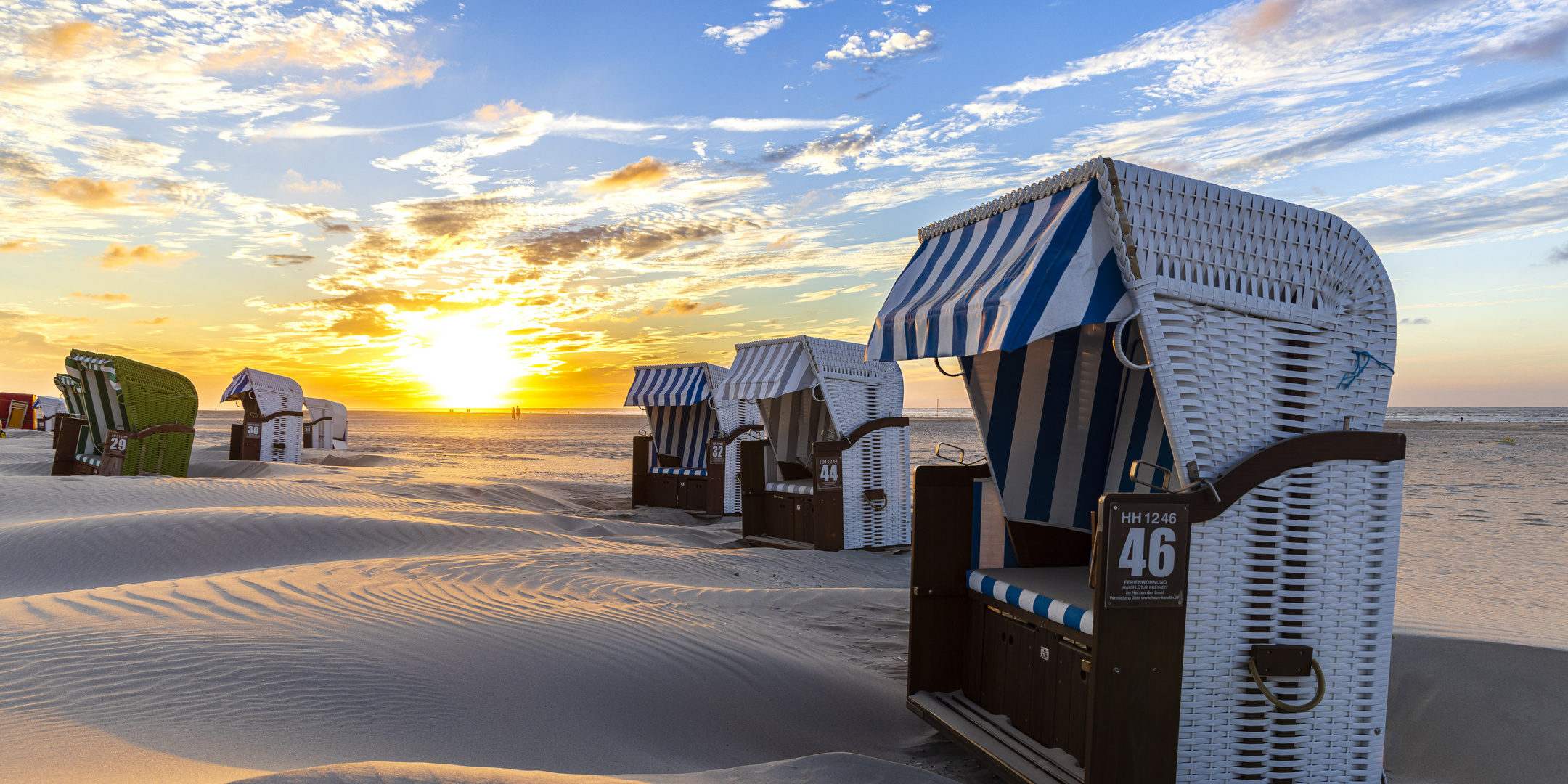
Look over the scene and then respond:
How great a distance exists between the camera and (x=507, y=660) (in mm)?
4934

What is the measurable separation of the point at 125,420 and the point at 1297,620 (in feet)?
63.8

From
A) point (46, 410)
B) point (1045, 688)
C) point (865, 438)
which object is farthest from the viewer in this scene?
point (46, 410)

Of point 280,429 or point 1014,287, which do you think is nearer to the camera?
point 1014,287

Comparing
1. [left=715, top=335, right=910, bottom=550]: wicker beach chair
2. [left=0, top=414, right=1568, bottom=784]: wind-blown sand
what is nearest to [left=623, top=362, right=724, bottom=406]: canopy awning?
[left=715, top=335, right=910, bottom=550]: wicker beach chair

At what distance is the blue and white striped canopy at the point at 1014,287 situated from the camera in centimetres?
315

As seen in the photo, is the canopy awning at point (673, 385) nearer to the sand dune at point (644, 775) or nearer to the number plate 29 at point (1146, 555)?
the sand dune at point (644, 775)

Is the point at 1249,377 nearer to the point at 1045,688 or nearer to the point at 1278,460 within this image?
the point at 1278,460

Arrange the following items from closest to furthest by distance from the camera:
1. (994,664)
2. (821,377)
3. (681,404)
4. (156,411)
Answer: (994,664), (821,377), (156,411), (681,404)

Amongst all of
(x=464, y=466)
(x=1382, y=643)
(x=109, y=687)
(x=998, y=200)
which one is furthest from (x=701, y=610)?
(x=464, y=466)

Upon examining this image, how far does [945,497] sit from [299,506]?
34.6 ft

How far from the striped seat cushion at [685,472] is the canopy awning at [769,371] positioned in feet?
10.1

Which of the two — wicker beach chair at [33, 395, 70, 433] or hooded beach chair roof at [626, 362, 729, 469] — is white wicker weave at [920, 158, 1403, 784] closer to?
hooded beach chair roof at [626, 362, 729, 469]

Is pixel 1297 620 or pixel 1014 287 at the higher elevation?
pixel 1014 287

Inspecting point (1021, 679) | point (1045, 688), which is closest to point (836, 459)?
point (1021, 679)
